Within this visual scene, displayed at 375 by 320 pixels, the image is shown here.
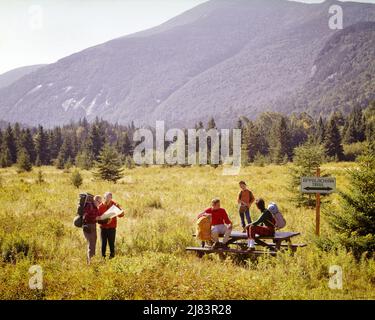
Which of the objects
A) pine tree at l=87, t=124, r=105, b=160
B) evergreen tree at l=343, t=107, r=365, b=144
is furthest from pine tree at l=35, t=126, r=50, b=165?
evergreen tree at l=343, t=107, r=365, b=144

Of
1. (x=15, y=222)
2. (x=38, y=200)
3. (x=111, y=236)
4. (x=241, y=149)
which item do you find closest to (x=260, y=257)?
(x=111, y=236)

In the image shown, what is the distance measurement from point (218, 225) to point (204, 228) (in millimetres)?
376

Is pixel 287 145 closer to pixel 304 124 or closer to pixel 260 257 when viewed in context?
pixel 304 124

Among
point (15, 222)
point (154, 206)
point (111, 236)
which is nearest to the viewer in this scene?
point (111, 236)

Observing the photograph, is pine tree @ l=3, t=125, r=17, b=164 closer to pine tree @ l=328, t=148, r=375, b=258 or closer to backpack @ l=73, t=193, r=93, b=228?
backpack @ l=73, t=193, r=93, b=228

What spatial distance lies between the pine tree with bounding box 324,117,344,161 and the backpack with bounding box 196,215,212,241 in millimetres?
57102

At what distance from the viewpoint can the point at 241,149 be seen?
7556 centimetres

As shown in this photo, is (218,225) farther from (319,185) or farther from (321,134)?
(321,134)

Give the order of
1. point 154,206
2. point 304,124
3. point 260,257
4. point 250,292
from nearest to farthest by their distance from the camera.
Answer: point 250,292, point 260,257, point 154,206, point 304,124

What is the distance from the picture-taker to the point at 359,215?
353 inches

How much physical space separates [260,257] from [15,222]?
335 inches

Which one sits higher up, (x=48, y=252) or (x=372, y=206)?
(x=372, y=206)

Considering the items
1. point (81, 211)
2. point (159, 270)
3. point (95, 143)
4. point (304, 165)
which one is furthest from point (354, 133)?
point (159, 270)

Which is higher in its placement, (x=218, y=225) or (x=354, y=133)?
(x=354, y=133)
